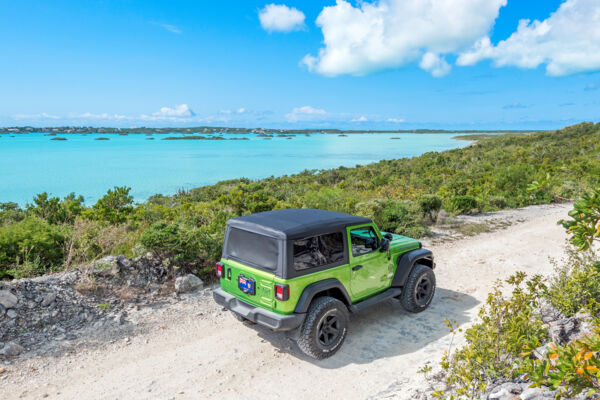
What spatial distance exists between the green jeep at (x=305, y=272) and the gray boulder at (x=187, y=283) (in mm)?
1868

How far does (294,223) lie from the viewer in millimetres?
5164

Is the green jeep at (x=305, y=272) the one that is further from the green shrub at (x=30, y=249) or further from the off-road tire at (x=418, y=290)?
the green shrub at (x=30, y=249)

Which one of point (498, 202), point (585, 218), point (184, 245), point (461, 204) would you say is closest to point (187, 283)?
point (184, 245)

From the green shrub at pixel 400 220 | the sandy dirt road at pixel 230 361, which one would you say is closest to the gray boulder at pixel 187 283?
the sandy dirt road at pixel 230 361

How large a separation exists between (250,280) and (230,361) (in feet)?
3.94

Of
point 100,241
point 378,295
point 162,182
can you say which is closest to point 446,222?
point 378,295

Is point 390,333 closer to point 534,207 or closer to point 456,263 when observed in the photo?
point 456,263

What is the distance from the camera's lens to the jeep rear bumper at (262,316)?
4793mm

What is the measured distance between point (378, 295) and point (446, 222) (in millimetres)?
8584

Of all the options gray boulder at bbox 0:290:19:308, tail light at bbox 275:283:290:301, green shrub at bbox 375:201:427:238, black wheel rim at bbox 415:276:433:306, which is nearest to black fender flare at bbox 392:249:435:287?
black wheel rim at bbox 415:276:433:306

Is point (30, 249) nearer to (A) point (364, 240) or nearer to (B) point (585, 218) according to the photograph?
(A) point (364, 240)

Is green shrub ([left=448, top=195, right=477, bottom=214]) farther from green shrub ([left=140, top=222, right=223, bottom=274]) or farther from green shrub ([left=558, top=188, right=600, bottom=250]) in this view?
green shrub ([left=558, top=188, right=600, bottom=250])

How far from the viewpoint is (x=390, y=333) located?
5.97 m

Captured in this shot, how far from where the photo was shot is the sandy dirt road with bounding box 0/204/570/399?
4570 millimetres
